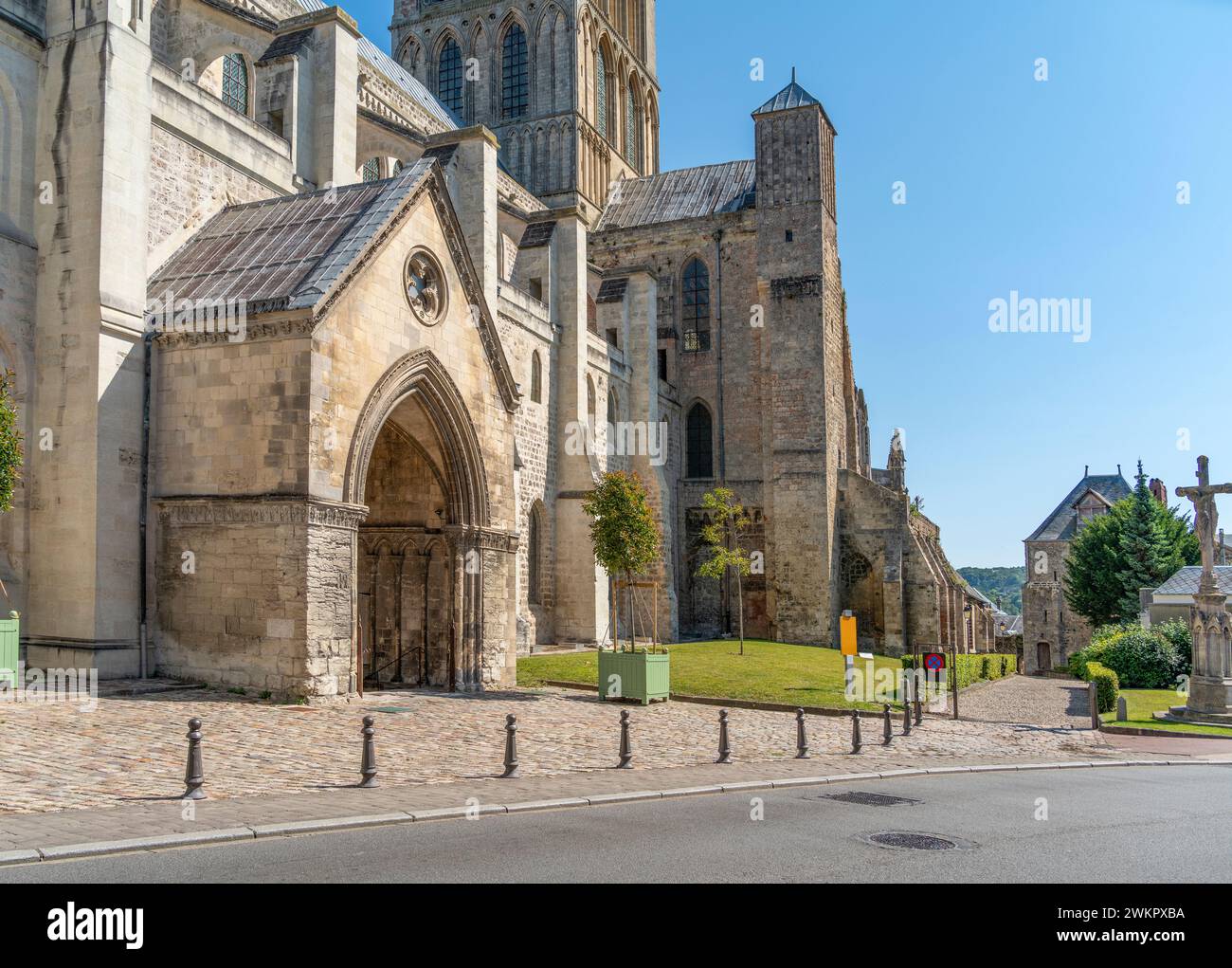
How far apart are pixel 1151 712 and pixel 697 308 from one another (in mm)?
25497

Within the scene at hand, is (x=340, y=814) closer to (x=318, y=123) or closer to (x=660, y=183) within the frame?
(x=318, y=123)

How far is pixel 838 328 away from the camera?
1715 inches

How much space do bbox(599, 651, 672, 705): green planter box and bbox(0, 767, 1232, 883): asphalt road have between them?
861 centimetres

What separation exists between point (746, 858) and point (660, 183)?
45279 millimetres

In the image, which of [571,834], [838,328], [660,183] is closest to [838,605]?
[838,328]

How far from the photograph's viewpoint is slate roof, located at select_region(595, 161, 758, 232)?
45531 mm

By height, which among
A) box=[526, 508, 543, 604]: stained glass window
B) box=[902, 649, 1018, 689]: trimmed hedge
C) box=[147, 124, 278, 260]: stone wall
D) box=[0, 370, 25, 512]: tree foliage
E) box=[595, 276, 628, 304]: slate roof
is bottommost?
box=[902, 649, 1018, 689]: trimmed hedge

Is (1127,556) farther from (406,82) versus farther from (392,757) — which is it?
(392,757)

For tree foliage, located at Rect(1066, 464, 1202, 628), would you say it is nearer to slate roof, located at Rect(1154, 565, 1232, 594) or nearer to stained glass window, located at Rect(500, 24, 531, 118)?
slate roof, located at Rect(1154, 565, 1232, 594)

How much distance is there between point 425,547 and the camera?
20125mm

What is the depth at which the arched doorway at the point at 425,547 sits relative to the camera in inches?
766

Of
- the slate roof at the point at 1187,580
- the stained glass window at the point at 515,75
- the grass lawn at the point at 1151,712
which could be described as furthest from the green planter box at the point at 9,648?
the stained glass window at the point at 515,75

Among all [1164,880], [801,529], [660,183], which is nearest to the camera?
[1164,880]

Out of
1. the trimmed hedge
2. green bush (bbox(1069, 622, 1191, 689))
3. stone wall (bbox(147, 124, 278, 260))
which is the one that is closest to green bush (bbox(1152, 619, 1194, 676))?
green bush (bbox(1069, 622, 1191, 689))
